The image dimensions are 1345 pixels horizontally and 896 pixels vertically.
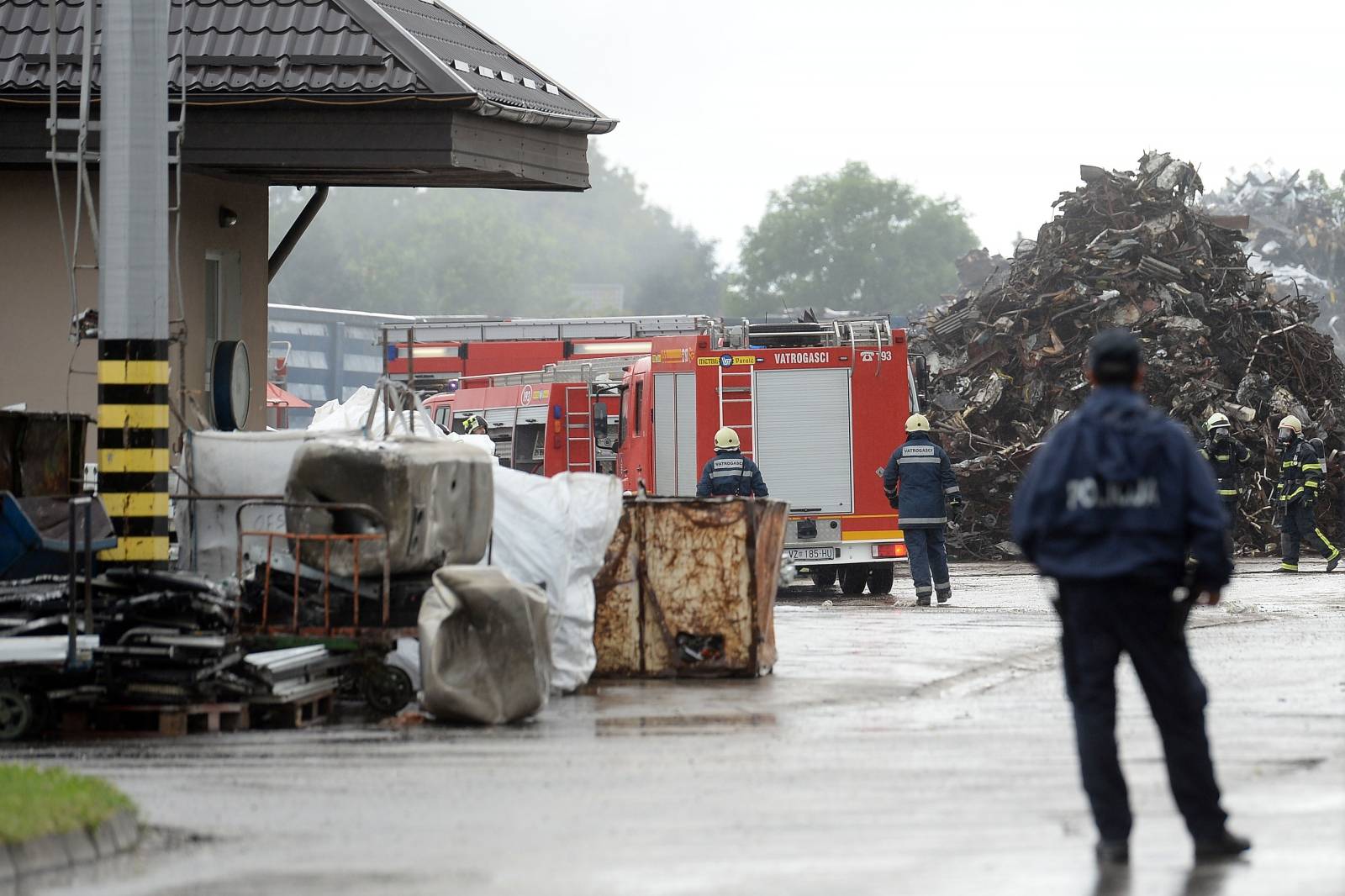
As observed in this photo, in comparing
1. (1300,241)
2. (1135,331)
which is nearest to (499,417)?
(1135,331)

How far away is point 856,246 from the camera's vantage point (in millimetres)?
120500

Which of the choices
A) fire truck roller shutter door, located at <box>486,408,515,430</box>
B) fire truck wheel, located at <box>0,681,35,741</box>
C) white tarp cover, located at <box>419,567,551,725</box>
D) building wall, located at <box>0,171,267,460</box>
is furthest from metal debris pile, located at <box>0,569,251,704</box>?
fire truck roller shutter door, located at <box>486,408,515,430</box>

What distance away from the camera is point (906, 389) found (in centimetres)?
2369

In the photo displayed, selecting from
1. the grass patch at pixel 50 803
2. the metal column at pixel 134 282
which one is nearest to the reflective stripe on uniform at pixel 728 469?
the metal column at pixel 134 282

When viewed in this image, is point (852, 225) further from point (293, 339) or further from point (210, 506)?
point (210, 506)

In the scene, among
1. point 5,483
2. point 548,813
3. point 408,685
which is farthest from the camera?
point 5,483

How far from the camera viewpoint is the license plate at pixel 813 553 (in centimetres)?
2344

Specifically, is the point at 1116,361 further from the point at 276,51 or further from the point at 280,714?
the point at 276,51

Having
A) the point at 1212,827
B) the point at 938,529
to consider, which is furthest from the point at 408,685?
the point at 938,529

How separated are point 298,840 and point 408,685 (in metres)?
4.16

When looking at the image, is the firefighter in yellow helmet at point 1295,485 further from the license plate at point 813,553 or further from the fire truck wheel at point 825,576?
the license plate at point 813,553

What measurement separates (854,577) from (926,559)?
2740 mm

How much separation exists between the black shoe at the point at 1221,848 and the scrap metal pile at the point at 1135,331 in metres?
24.1

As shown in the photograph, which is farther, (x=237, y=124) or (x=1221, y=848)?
(x=237, y=124)
